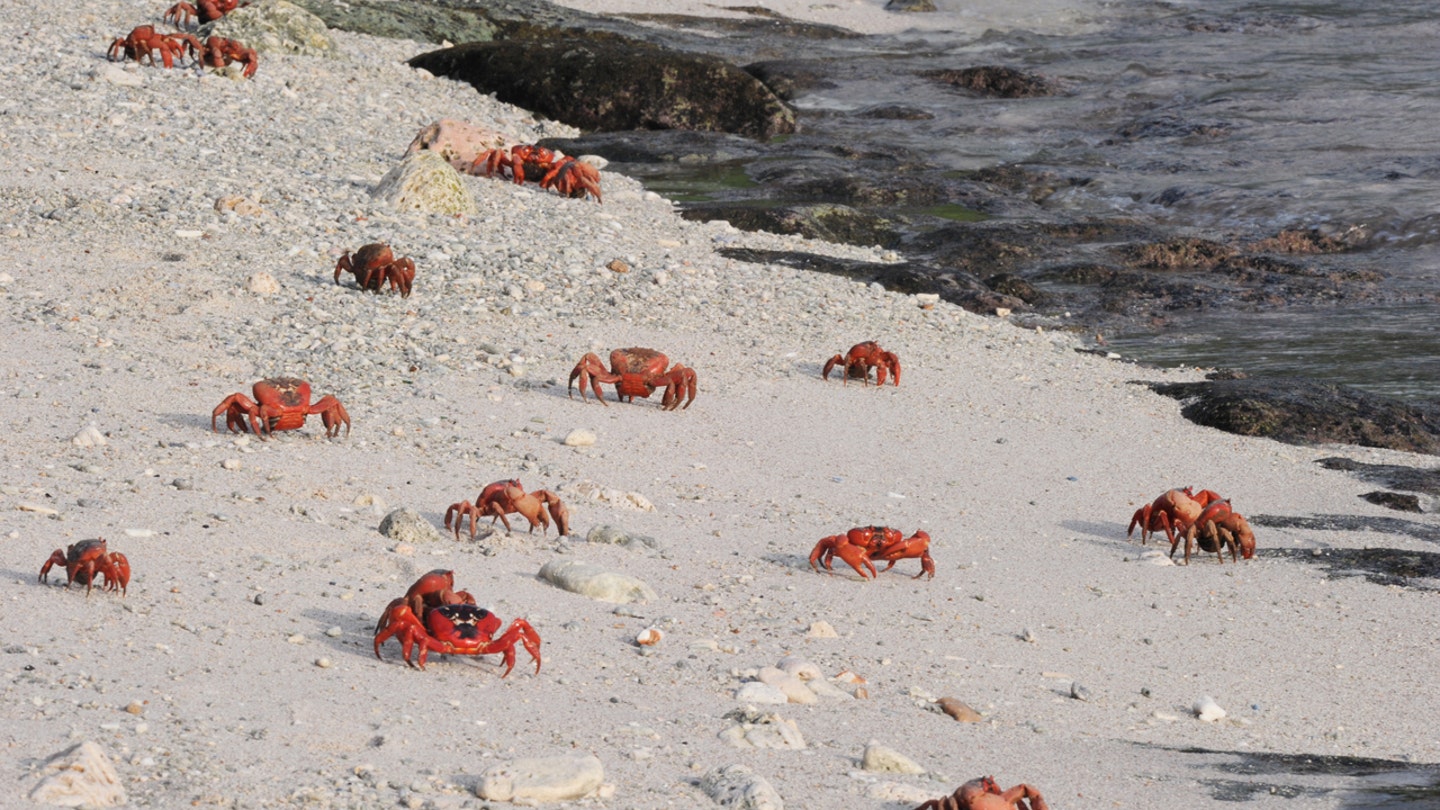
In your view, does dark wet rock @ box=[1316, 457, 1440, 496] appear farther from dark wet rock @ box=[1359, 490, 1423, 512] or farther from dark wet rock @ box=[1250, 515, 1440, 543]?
dark wet rock @ box=[1250, 515, 1440, 543]

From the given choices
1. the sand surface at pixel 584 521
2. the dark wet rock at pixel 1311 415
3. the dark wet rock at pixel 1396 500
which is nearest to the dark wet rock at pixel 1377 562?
the sand surface at pixel 584 521

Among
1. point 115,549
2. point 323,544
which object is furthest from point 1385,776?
point 115,549

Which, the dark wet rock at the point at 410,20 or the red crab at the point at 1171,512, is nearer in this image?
the red crab at the point at 1171,512

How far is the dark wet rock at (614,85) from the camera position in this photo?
21578 mm

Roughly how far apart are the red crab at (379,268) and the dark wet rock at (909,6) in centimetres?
3215

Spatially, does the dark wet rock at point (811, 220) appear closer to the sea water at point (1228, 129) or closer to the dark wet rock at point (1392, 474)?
the sea water at point (1228, 129)

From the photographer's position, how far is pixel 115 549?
570 cm

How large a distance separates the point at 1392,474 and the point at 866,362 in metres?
3.45

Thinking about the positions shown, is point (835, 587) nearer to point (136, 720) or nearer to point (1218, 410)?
point (136, 720)

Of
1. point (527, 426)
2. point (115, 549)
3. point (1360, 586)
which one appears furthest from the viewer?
point (527, 426)

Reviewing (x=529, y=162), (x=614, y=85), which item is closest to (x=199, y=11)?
(x=614, y=85)

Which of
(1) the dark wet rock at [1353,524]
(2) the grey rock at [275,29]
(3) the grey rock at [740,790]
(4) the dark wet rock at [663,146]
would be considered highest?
(2) the grey rock at [275,29]

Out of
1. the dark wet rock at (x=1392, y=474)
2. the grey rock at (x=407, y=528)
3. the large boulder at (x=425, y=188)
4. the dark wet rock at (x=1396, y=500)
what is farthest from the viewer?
the large boulder at (x=425, y=188)

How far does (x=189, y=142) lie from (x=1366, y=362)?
10.4m
